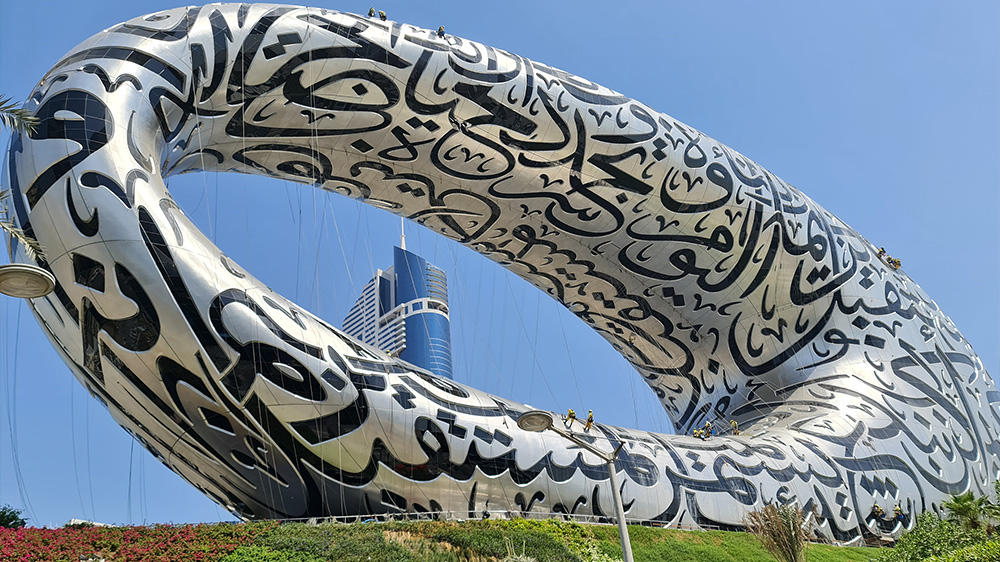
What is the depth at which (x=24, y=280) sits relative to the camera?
8.09m

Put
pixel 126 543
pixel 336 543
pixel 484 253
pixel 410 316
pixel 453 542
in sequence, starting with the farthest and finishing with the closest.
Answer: pixel 410 316
pixel 484 253
pixel 453 542
pixel 336 543
pixel 126 543

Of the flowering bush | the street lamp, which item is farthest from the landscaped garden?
the street lamp

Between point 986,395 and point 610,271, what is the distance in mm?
13771

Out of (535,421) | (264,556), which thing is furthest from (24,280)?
(264,556)

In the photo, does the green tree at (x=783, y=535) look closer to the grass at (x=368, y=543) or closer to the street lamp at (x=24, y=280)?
the grass at (x=368, y=543)

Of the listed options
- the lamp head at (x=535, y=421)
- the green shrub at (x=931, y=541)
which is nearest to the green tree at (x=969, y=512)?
the green shrub at (x=931, y=541)

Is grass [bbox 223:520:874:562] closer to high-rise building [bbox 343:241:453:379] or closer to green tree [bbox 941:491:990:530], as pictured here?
green tree [bbox 941:491:990:530]

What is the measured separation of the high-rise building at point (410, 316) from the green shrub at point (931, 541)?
305 ft

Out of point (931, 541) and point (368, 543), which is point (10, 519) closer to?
point (368, 543)

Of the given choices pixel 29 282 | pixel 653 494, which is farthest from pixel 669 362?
pixel 29 282

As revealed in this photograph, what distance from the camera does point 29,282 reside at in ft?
26.6

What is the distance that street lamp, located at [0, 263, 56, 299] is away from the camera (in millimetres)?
8000

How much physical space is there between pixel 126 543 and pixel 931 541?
48.5 feet

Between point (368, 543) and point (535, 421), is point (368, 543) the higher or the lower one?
the lower one
